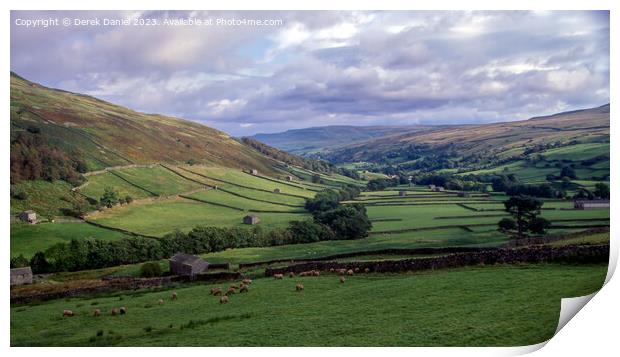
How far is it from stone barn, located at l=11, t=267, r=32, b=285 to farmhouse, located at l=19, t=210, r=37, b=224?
234 cm

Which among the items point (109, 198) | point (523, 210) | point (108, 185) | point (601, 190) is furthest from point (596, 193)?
point (108, 185)

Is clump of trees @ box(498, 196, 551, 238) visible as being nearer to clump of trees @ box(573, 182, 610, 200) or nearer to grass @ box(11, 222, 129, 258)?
clump of trees @ box(573, 182, 610, 200)

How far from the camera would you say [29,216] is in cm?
2458

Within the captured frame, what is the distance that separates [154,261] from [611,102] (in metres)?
23.9

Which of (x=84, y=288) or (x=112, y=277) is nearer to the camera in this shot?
(x=84, y=288)

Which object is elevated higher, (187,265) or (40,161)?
(40,161)

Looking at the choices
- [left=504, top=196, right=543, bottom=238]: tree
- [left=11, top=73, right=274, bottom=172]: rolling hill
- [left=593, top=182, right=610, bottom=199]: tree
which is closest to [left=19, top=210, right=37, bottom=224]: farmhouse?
[left=11, top=73, right=274, bottom=172]: rolling hill

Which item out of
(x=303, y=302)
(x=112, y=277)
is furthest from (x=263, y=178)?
(x=303, y=302)

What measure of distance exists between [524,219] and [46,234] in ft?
81.9

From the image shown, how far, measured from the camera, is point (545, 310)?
17.7 metres

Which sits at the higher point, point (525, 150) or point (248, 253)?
point (525, 150)

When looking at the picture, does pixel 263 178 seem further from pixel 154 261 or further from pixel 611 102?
pixel 611 102

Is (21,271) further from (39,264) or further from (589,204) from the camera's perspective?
(589,204)

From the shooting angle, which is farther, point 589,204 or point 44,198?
point 589,204
